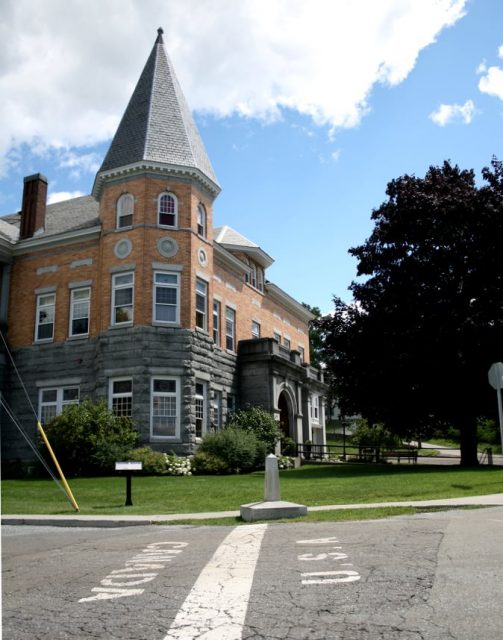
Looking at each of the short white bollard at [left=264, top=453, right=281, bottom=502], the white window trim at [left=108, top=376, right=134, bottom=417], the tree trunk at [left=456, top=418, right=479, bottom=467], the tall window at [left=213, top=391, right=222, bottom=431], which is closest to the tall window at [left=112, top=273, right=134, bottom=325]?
the white window trim at [left=108, top=376, right=134, bottom=417]

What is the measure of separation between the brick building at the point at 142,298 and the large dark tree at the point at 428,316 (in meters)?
5.33

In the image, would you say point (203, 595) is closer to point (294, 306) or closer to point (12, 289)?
point (12, 289)

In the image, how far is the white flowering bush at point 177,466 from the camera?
23688mm

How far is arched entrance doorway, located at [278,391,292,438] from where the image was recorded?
1372 inches

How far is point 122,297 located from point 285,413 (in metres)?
13.2

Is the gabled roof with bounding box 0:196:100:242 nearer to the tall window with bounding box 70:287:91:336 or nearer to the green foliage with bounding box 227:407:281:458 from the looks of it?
the tall window with bounding box 70:287:91:336

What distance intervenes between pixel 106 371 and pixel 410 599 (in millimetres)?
22021

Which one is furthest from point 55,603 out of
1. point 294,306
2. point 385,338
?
point 294,306

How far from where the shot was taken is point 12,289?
31.2 m

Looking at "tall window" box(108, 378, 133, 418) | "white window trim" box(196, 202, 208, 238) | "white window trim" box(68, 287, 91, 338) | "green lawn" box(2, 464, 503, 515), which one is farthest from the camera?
"white window trim" box(196, 202, 208, 238)

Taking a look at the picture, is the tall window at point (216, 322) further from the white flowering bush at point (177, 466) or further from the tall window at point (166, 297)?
the white flowering bush at point (177, 466)

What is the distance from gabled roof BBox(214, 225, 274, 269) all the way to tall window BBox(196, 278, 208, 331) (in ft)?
19.9

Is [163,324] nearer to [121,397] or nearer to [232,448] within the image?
Result: [121,397]

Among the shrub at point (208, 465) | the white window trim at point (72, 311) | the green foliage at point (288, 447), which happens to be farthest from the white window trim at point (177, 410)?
the green foliage at point (288, 447)
